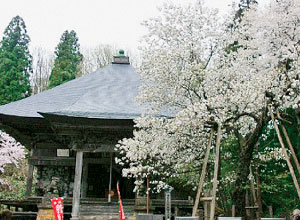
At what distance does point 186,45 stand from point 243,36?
71.9 inches

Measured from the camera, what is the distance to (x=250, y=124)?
848 centimetres

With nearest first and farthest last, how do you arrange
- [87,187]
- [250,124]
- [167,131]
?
1. [167,131]
2. [250,124]
3. [87,187]

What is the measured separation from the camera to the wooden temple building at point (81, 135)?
10.0m

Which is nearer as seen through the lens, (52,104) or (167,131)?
(167,131)

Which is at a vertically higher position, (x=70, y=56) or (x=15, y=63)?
(x=70, y=56)

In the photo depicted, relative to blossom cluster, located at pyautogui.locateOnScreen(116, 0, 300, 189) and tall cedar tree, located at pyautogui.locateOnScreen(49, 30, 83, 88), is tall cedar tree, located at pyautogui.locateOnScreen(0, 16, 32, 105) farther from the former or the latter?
blossom cluster, located at pyautogui.locateOnScreen(116, 0, 300, 189)

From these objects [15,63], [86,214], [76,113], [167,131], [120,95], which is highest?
[15,63]

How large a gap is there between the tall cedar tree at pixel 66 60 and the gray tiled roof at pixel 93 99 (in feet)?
28.7

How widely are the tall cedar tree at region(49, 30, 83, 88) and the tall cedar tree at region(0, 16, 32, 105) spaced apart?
1.81 metres

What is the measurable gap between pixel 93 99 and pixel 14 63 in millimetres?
12863

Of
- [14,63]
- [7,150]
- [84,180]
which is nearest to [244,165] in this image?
[84,180]

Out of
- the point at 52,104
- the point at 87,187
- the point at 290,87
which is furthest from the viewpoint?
the point at 87,187

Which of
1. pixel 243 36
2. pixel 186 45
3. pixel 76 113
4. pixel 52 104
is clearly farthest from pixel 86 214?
pixel 243 36

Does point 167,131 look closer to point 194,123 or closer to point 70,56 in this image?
point 194,123
